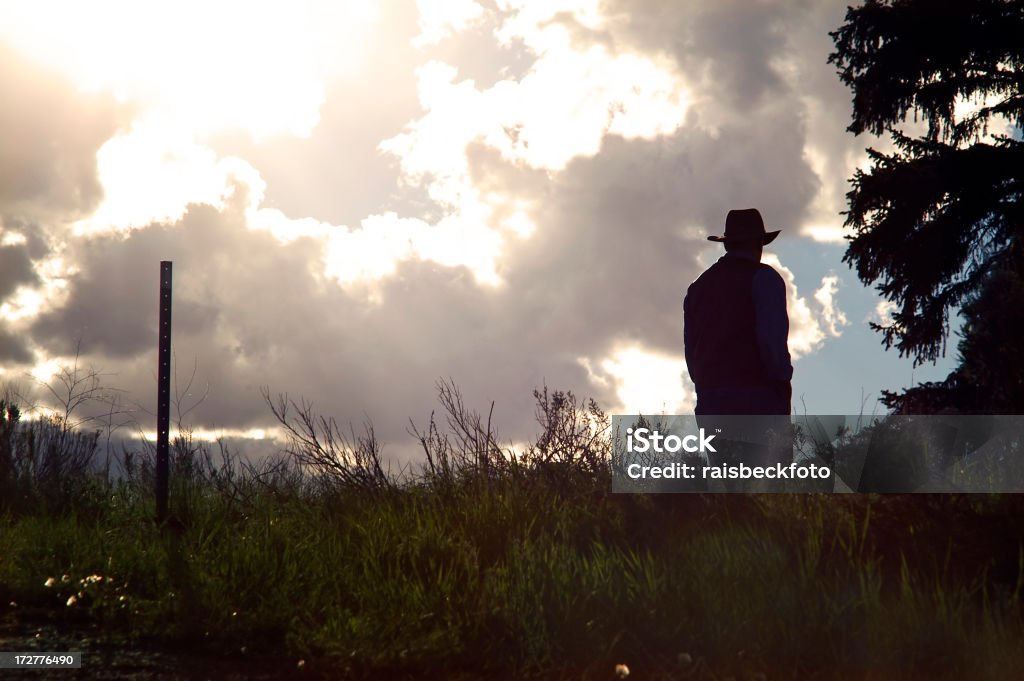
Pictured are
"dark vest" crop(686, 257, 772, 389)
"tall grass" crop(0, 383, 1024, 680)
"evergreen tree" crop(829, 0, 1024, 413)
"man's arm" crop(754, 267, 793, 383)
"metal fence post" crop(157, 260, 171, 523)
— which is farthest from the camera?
"evergreen tree" crop(829, 0, 1024, 413)

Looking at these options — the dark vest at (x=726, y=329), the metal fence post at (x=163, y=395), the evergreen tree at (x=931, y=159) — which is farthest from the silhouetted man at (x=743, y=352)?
the evergreen tree at (x=931, y=159)

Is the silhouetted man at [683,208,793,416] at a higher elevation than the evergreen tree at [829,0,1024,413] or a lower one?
lower

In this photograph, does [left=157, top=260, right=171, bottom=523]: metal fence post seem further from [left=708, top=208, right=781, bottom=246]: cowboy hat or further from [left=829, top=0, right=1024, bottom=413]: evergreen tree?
[left=829, top=0, right=1024, bottom=413]: evergreen tree

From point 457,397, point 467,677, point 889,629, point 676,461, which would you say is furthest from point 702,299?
point 467,677

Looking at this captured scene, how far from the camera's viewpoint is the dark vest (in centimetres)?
617

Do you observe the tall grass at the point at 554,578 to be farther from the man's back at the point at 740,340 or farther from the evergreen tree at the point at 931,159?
the evergreen tree at the point at 931,159

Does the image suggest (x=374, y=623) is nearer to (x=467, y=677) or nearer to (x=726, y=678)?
(x=467, y=677)

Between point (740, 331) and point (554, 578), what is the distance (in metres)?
2.52

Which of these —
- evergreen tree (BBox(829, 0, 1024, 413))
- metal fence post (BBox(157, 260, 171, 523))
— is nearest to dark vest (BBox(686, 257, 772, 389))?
metal fence post (BBox(157, 260, 171, 523))

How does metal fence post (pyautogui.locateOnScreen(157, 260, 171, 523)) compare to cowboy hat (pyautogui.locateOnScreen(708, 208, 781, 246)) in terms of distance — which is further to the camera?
metal fence post (pyautogui.locateOnScreen(157, 260, 171, 523))

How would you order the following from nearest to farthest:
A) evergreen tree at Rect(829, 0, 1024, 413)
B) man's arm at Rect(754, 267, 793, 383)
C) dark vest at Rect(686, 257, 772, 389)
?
1. man's arm at Rect(754, 267, 793, 383)
2. dark vest at Rect(686, 257, 772, 389)
3. evergreen tree at Rect(829, 0, 1024, 413)

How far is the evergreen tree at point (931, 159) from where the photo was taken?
14359mm

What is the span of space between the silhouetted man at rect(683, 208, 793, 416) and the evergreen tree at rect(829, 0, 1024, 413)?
28.6 ft

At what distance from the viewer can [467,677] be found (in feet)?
13.7
